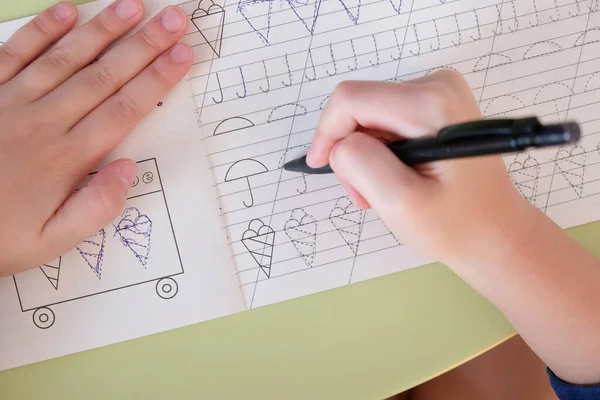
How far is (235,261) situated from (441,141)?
274 mm

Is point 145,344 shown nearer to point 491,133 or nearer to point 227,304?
point 227,304

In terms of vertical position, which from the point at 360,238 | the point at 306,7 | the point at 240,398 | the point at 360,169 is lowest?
the point at 240,398

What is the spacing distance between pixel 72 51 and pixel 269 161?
241 millimetres

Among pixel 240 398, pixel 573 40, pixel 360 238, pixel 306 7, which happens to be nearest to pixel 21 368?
pixel 240 398

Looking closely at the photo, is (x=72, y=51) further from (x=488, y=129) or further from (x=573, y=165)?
(x=573, y=165)

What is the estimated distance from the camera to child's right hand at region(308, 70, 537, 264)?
43 cm

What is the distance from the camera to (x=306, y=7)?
0.58 metres

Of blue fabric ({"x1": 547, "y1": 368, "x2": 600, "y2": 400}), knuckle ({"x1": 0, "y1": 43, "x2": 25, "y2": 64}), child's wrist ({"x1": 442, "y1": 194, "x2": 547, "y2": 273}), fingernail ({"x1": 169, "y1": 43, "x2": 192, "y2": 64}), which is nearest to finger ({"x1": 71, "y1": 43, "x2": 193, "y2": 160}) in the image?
fingernail ({"x1": 169, "y1": 43, "x2": 192, "y2": 64})

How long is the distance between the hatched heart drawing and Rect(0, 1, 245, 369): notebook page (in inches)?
15.3

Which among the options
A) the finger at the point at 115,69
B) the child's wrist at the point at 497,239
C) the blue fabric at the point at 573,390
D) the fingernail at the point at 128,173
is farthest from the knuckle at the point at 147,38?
the blue fabric at the point at 573,390

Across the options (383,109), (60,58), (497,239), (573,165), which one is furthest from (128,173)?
(573,165)

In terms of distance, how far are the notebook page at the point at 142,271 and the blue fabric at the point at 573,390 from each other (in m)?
0.34

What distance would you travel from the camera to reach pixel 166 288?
0.56 m

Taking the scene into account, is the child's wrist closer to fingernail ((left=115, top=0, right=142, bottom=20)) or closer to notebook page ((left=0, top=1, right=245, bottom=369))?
notebook page ((left=0, top=1, right=245, bottom=369))
